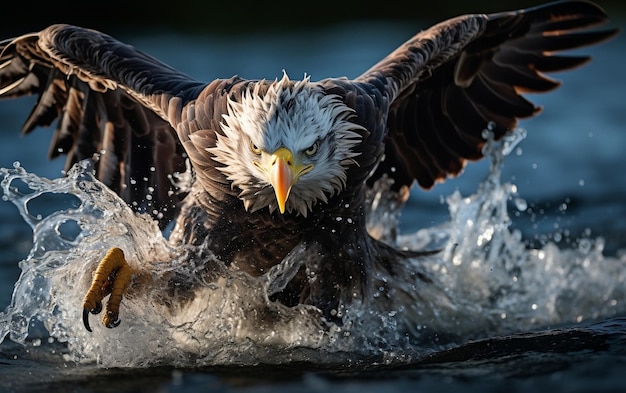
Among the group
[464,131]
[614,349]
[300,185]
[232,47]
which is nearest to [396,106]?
[464,131]

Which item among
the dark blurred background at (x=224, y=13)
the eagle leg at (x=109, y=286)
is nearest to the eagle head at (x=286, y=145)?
the eagle leg at (x=109, y=286)

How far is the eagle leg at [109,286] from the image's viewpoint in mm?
6559

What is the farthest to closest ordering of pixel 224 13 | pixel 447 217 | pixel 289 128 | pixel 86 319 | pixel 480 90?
pixel 224 13
pixel 447 217
pixel 480 90
pixel 86 319
pixel 289 128

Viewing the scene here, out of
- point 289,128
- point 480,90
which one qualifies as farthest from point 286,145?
point 480,90

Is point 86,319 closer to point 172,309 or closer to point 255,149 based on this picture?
point 172,309

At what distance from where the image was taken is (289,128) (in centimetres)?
593

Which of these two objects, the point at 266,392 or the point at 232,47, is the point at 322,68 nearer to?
the point at 232,47

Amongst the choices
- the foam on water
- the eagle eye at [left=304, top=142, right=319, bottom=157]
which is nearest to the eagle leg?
the foam on water

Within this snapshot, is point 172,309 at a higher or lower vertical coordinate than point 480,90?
lower

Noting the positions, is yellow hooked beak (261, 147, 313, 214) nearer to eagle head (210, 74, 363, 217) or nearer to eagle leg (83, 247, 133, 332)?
eagle head (210, 74, 363, 217)

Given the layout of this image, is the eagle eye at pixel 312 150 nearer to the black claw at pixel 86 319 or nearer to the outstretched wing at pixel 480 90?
the black claw at pixel 86 319

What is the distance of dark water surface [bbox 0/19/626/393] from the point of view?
5.88m

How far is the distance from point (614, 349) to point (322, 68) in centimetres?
1191

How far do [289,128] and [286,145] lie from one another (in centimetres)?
11
